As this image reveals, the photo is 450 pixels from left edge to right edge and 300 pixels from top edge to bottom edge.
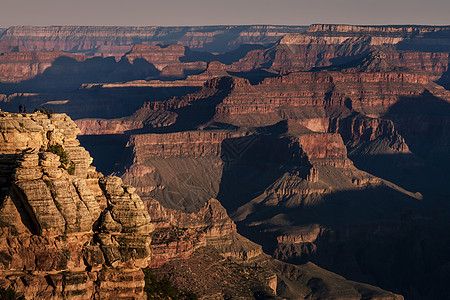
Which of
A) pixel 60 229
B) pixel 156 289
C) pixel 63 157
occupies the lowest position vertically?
pixel 156 289

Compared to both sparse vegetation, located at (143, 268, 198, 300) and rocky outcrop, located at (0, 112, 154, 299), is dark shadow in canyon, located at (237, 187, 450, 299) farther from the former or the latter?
rocky outcrop, located at (0, 112, 154, 299)

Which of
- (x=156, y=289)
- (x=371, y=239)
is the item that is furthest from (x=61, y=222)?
(x=371, y=239)

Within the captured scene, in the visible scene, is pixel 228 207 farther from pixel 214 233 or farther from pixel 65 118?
pixel 65 118

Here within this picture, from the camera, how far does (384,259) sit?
6260 inches

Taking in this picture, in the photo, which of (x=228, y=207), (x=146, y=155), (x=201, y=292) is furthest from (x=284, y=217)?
(x=201, y=292)

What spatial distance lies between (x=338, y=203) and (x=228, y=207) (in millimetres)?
21155

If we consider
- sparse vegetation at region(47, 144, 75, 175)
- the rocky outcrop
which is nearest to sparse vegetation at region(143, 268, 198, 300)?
the rocky outcrop

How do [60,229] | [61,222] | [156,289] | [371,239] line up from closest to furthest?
[61,222] → [60,229] → [156,289] → [371,239]

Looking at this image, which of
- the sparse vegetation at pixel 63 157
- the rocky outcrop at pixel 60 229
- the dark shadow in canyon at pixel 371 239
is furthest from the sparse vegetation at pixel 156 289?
the dark shadow in canyon at pixel 371 239

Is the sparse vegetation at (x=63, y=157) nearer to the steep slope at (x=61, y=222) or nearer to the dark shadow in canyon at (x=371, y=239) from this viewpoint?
the steep slope at (x=61, y=222)

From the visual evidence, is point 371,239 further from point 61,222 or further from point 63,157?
point 61,222

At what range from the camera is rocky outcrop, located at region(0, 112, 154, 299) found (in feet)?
116

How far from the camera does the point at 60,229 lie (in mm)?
35750

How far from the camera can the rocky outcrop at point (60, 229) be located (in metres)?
35.3
